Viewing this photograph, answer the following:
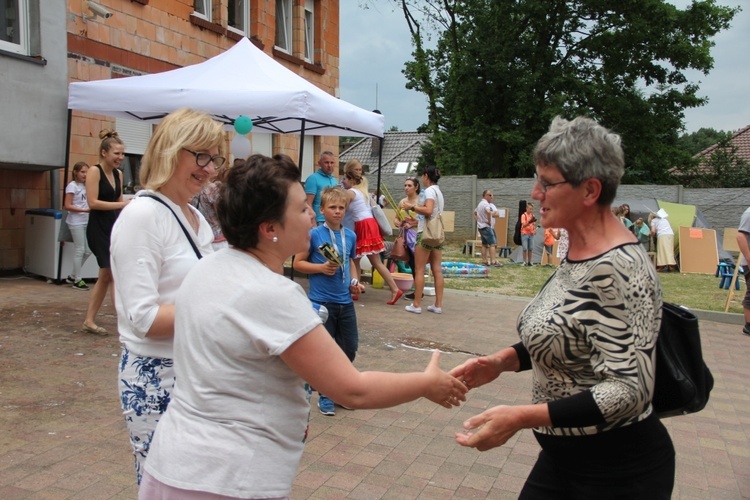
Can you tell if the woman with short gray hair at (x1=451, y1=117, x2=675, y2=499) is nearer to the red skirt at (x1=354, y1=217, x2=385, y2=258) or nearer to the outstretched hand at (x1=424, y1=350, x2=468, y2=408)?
the outstretched hand at (x1=424, y1=350, x2=468, y2=408)

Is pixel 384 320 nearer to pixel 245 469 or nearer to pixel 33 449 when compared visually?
pixel 33 449

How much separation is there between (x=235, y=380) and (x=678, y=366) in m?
1.33

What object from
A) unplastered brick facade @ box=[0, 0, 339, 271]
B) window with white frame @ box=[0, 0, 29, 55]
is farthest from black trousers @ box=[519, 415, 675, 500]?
window with white frame @ box=[0, 0, 29, 55]

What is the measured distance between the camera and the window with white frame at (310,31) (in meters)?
17.5

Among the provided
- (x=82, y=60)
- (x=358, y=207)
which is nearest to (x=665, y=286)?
(x=358, y=207)

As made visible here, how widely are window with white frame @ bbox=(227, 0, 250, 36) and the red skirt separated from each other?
293 inches

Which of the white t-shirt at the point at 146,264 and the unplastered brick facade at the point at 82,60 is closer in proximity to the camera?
the white t-shirt at the point at 146,264

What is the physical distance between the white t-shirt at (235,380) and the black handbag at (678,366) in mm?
1084

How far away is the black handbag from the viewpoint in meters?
2.06

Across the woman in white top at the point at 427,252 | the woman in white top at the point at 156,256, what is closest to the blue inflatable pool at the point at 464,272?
the woman in white top at the point at 427,252

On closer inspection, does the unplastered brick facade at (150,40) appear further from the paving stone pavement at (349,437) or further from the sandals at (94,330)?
the paving stone pavement at (349,437)

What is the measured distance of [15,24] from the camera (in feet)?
32.6

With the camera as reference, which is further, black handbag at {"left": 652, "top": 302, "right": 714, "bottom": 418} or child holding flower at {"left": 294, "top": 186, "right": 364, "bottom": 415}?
child holding flower at {"left": 294, "top": 186, "right": 364, "bottom": 415}

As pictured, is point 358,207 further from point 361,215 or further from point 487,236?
point 487,236
